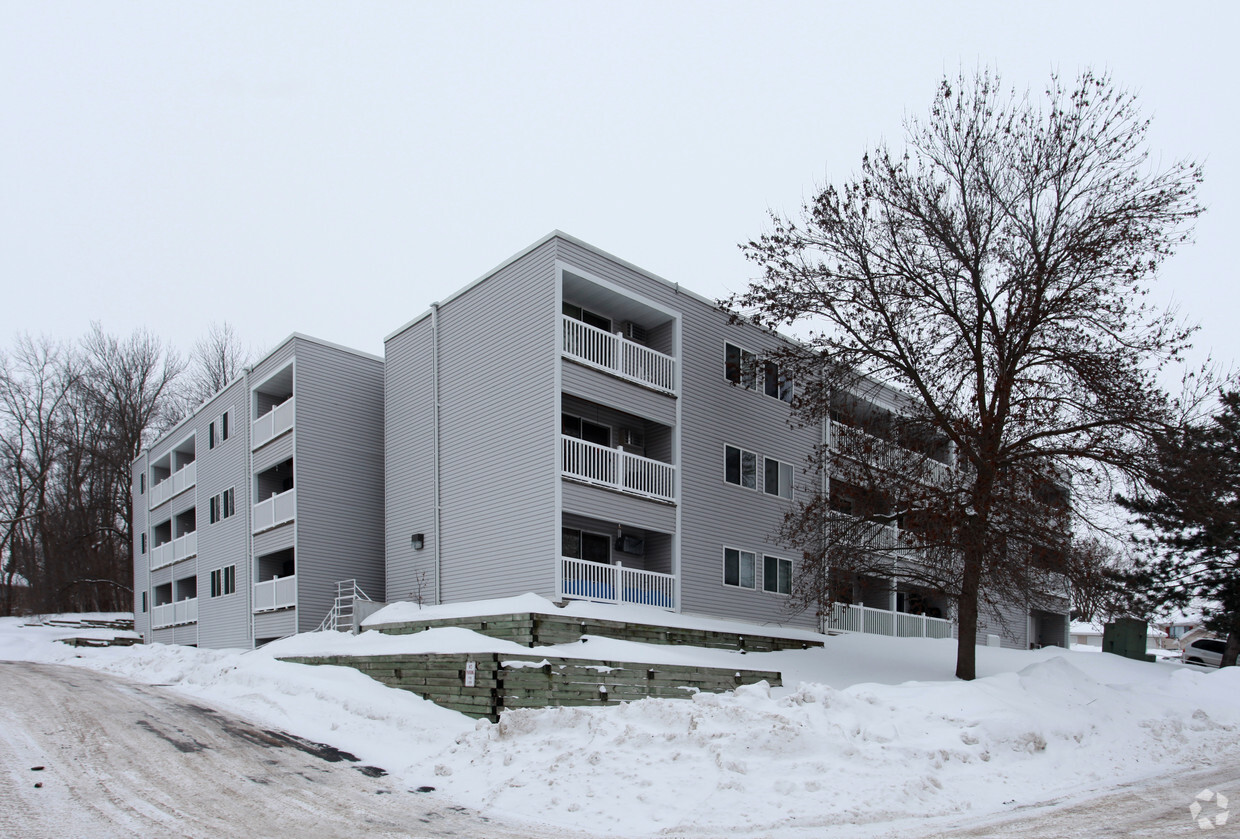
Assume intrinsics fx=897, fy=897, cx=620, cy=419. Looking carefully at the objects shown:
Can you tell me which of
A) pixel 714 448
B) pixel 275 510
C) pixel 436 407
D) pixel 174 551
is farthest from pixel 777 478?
pixel 174 551

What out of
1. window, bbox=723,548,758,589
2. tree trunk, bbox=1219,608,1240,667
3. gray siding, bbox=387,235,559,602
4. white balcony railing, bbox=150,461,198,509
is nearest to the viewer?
gray siding, bbox=387,235,559,602

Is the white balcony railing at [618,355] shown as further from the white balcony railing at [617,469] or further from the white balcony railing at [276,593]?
the white balcony railing at [276,593]

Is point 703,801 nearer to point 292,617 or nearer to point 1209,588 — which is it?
point 292,617

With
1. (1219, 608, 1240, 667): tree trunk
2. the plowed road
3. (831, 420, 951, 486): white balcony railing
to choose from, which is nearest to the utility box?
(1219, 608, 1240, 667): tree trunk

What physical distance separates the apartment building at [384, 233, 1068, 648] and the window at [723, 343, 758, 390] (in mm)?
61

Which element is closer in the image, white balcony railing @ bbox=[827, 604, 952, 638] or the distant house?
the distant house

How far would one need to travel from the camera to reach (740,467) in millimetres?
25094

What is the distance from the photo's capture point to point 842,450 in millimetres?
20516

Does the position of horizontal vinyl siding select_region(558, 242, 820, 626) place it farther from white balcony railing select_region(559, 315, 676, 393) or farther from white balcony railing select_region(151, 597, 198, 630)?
white balcony railing select_region(151, 597, 198, 630)

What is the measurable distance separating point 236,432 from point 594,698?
21201 mm

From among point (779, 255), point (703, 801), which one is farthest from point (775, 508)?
point (703, 801)

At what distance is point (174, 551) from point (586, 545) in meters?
23.1

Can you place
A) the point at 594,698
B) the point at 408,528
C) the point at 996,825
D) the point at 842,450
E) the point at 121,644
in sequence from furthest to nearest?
the point at 121,644 < the point at 408,528 < the point at 842,450 < the point at 594,698 < the point at 996,825

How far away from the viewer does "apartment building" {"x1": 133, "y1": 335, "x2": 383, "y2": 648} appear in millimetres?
26375
